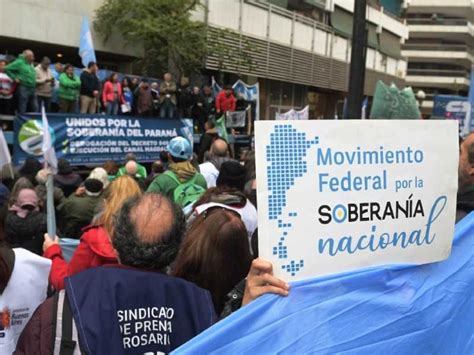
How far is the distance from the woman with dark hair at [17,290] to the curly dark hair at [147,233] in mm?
740

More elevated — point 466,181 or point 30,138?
point 466,181

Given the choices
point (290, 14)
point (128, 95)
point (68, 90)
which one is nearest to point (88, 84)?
point (68, 90)

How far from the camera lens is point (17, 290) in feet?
8.30

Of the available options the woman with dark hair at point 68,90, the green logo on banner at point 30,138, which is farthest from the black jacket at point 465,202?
the woman with dark hair at point 68,90

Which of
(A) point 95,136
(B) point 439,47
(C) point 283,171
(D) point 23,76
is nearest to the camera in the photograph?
(C) point 283,171

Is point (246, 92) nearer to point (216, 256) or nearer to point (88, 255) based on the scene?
point (88, 255)

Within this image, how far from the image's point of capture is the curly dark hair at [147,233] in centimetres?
197

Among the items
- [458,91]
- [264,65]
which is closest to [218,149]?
[264,65]

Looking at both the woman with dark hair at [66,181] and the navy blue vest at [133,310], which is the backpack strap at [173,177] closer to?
the woman with dark hair at [66,181]

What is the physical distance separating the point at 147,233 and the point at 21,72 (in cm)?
958

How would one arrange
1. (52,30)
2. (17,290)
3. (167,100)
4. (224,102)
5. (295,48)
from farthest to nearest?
1. (295,48)
2. (224,102)
3. (52,30)
4. (167,100)
5. (17,290)

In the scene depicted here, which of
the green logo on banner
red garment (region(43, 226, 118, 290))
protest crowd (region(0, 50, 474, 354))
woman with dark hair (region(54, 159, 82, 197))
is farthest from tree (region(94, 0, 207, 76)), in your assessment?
red garment (region(43, 226, 118, 290))

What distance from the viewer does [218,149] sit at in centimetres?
709

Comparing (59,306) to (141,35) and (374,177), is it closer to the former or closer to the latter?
(374,177)
